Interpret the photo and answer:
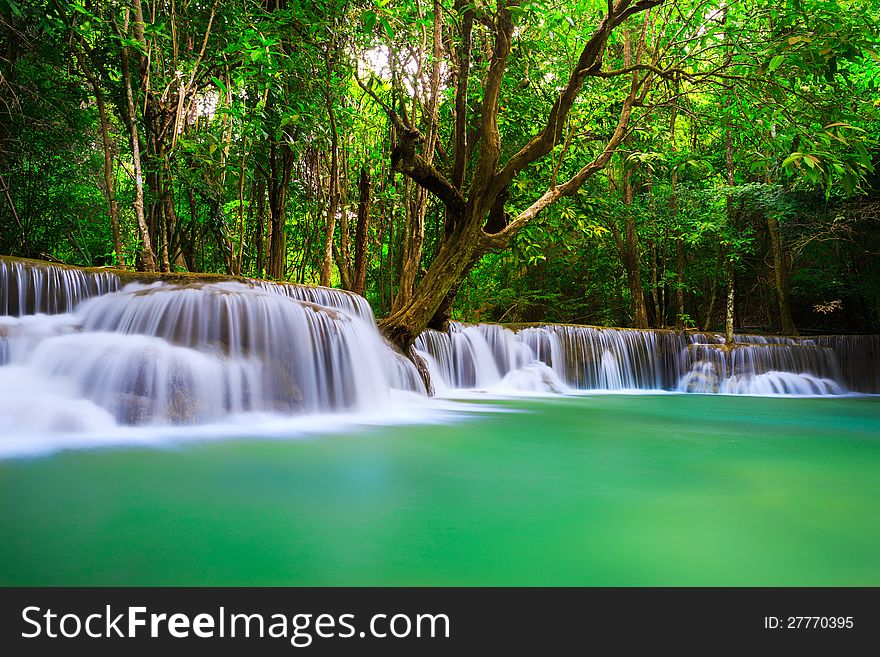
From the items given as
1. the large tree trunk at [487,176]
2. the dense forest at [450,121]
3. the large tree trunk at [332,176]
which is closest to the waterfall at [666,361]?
the dense forest at [450,121]

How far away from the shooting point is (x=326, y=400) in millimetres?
5871

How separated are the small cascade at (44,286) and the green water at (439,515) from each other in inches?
143

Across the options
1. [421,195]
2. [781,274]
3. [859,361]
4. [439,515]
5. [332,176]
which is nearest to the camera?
[439,515]

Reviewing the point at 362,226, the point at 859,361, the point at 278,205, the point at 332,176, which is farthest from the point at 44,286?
the point at 859,361

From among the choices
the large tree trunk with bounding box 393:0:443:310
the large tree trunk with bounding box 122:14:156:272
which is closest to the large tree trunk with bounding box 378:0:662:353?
the large tree trunk with bounding box 393:0:443:310

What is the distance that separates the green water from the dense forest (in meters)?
2.19

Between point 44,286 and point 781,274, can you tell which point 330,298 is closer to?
point 44,286

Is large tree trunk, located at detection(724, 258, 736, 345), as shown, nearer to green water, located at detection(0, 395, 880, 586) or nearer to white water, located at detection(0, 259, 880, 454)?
Result: white water, located at detection(0, 259, 880, 454)

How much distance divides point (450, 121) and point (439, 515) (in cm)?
966

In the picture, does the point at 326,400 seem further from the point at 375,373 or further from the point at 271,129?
the point at 271,129

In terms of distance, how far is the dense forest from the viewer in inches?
236

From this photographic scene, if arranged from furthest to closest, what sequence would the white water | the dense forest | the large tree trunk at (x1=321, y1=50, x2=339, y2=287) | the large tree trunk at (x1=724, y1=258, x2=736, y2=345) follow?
the large tree trunk at (x1=724, y1=258, x2=736, y2=345) → the large tree trunk at (x1=321, y1=50, x2=339, y2=287) → the dense forest → the white water

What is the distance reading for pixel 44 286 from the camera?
600 cm
